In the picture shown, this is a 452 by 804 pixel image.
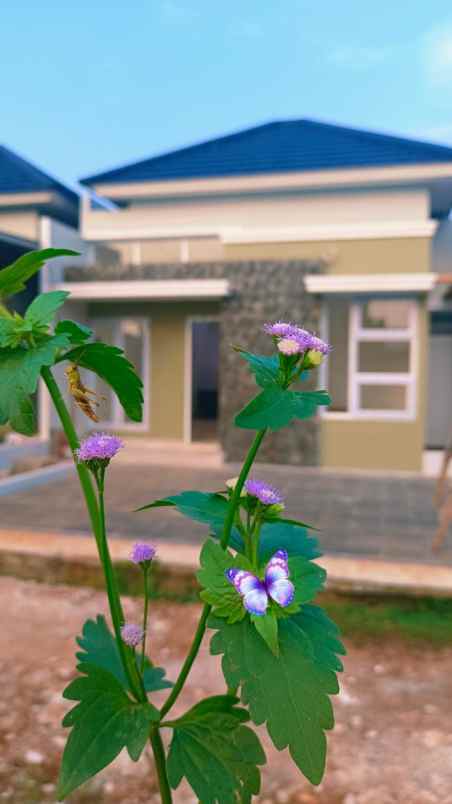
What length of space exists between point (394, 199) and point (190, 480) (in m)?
7.95

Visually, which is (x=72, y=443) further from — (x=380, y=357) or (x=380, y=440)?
(x=380, y=357)

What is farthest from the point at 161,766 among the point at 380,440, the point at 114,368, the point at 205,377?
the point at 205,377

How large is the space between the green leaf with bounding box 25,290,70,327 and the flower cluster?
0.43 metres

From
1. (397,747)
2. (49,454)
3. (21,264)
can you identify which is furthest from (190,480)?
(21,264)

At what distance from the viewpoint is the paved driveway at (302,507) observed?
5.67 meters

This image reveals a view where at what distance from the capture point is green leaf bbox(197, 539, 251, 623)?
44.0 inches

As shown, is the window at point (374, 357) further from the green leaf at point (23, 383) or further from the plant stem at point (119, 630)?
the green leaf at point (23, 383)

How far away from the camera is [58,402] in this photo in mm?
1284

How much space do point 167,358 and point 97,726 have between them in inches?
433

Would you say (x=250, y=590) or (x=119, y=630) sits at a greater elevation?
(x=250, y=590)

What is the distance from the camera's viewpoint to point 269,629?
1060 mm

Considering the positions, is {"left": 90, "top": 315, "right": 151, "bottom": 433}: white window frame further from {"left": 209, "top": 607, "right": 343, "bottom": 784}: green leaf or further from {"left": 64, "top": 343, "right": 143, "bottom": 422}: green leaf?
{"left": 209, "top": 607, "right": 343, "bottom": 784}: green leaf

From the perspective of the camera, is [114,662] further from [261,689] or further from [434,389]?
[434,389]

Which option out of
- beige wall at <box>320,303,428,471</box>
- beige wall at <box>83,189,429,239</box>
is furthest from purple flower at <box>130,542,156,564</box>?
beige wall at <box>83,189,429,239</box>
